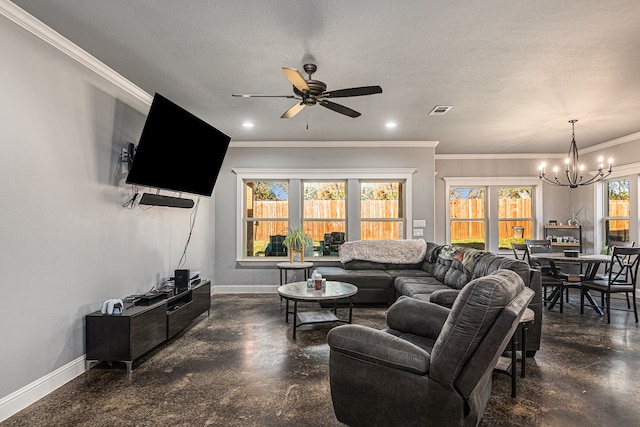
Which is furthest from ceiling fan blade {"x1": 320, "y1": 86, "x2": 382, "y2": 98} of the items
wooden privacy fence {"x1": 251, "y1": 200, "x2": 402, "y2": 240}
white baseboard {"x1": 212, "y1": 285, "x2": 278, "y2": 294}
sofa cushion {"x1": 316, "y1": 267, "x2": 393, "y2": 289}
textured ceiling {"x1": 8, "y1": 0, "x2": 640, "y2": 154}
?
white baseboard {"x1": 212, "y1": 285, "x2": 278, "y2": 294}

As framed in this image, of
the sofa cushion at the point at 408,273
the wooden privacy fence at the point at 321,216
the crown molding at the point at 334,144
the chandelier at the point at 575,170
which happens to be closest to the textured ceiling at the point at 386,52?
the chandelier at the point at 575,170

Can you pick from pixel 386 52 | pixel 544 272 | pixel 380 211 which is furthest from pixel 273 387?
pixel 544 272

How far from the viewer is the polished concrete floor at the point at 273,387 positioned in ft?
7.43

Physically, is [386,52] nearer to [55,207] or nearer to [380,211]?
[55,207]

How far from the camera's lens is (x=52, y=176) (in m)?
2.71

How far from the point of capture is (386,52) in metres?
2.97

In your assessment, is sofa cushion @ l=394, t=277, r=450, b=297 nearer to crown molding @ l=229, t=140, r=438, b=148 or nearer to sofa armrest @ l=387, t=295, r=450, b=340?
sofa armrest @ l=387, t=295, r=450, b=340

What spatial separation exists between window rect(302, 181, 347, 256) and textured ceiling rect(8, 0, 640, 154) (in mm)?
1821

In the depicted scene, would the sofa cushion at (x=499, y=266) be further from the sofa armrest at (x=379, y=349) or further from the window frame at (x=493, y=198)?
the window frame at (x=493, y=198)

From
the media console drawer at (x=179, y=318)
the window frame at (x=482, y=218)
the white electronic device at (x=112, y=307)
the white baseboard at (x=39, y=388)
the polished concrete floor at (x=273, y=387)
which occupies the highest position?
the window frame at (x=482, y=218)

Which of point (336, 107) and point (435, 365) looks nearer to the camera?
point (435, 365)

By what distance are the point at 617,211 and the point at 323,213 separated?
205 inches

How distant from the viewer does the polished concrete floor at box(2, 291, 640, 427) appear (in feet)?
7.43

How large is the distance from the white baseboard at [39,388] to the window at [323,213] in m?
4.05
